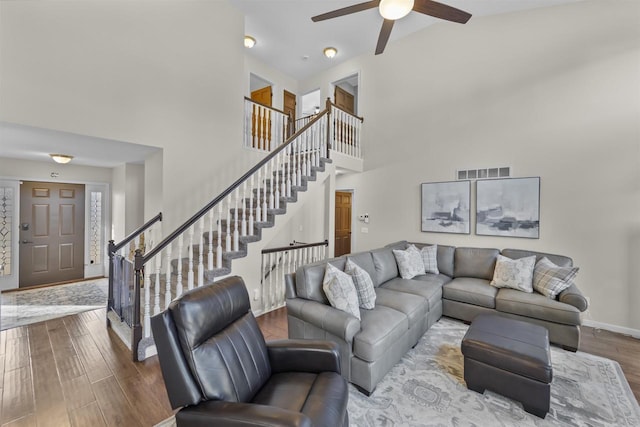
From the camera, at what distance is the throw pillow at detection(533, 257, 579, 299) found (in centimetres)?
311

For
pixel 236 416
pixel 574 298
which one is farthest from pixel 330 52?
pixel 236 416

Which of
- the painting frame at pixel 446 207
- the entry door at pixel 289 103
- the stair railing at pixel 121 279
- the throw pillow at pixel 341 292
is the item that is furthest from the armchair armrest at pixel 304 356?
the entry door at pixel 289 103

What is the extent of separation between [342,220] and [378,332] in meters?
4.08

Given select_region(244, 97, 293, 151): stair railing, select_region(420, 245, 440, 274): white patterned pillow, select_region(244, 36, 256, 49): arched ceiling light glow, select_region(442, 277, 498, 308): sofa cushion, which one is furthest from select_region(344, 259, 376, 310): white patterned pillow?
select_region(244, 36, 256, 49): arched ceiling light glow

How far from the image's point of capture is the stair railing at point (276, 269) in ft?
13.0

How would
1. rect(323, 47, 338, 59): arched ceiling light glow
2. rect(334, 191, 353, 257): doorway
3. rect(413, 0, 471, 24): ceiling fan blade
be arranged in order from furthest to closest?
rect(334, 191, 353, 257): doorway
rect(323, 47, 338, 59): arched ceiling light glow
rect(413, 0, 471, 24): ceiling fan blade

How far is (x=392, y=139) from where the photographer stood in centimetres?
545

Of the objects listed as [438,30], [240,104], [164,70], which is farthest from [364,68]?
[164,70]

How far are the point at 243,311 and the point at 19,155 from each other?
5.43 m

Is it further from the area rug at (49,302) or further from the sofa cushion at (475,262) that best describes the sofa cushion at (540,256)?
the area rug at (49,302)

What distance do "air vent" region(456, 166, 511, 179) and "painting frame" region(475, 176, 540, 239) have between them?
0.07m

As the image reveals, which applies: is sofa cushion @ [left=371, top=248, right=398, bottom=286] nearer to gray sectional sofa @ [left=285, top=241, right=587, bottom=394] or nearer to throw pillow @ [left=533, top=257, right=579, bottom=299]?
gray sectional sofa @ [left=285, top=241, right=587, bottom=394]

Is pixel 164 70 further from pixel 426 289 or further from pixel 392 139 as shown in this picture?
pixel 426 289

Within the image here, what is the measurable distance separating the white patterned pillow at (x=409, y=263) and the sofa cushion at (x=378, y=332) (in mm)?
1352
